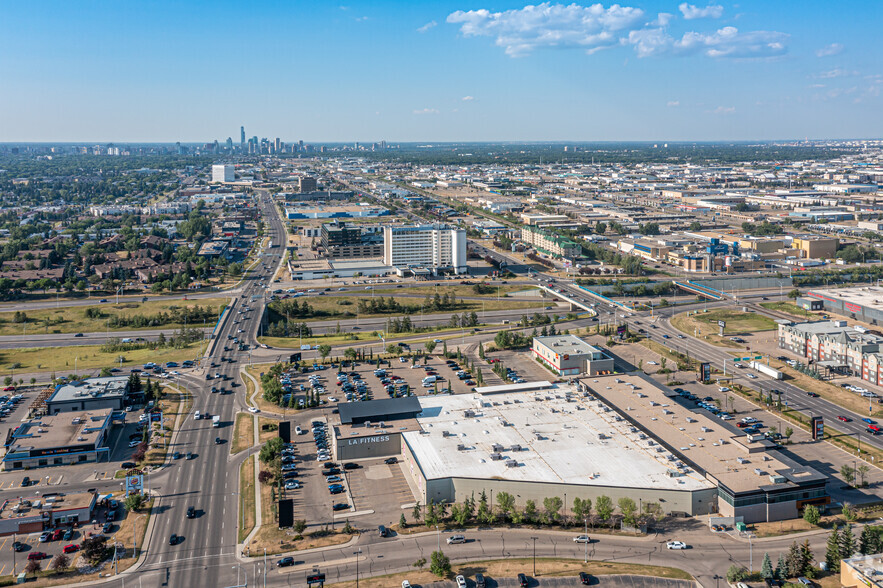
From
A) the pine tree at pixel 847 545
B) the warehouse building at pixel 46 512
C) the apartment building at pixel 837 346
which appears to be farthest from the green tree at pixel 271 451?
the apartment building at pixel 837 346

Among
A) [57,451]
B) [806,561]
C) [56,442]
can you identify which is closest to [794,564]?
[806,561]

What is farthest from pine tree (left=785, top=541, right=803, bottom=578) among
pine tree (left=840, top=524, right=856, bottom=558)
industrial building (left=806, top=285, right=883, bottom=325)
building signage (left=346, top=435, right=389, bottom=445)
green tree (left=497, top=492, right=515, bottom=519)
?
industrial building (left=806, top=285, right=883, bottom=325)

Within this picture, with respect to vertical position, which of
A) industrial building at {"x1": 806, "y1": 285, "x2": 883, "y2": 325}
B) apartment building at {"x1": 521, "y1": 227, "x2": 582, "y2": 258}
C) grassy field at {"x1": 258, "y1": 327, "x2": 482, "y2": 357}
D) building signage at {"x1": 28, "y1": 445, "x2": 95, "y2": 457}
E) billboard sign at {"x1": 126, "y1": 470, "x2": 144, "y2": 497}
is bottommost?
billboard sign at {"x1": 126, "y1": 470, "x2": 144, "y2": 497}

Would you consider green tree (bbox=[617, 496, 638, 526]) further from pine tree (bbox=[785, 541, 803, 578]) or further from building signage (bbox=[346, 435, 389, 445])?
building signage (bbox=[346, 435, 389, 445])

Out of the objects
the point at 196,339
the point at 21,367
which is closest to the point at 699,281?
the point at 196,339

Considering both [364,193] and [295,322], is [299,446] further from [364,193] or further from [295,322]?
[364,193]

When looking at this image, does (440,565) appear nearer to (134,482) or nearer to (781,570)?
(781,570)
